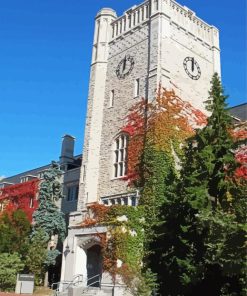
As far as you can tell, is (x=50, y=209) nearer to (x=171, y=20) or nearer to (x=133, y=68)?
(x=133, y=68)

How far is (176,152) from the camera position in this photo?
28438 millimetres

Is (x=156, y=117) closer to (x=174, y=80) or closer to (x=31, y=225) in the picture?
(x=174, y=80)

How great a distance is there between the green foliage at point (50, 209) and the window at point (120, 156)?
918 cm

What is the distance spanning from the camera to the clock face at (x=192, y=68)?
32.5 metres

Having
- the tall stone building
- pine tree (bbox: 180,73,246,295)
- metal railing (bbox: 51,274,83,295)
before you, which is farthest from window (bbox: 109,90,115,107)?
metal railing (bbox: 51,274,83,295)

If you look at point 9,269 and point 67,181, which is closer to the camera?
point 9,269

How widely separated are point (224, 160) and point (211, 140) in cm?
134

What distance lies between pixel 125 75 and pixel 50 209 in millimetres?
13385

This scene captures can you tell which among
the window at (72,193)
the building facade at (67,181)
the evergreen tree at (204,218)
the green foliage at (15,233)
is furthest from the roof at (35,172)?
the evergreen tree at (204,218)

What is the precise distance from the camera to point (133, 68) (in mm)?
32125

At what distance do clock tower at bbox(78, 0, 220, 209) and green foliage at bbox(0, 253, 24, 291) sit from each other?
21.0ft

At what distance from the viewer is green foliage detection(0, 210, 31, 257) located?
33.1m

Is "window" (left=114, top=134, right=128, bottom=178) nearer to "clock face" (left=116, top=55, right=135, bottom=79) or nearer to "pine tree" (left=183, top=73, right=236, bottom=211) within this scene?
"clock face" (left=116, top=55, right=135, bottom=79)

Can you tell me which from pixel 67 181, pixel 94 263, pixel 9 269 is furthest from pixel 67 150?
pixel 94 263
